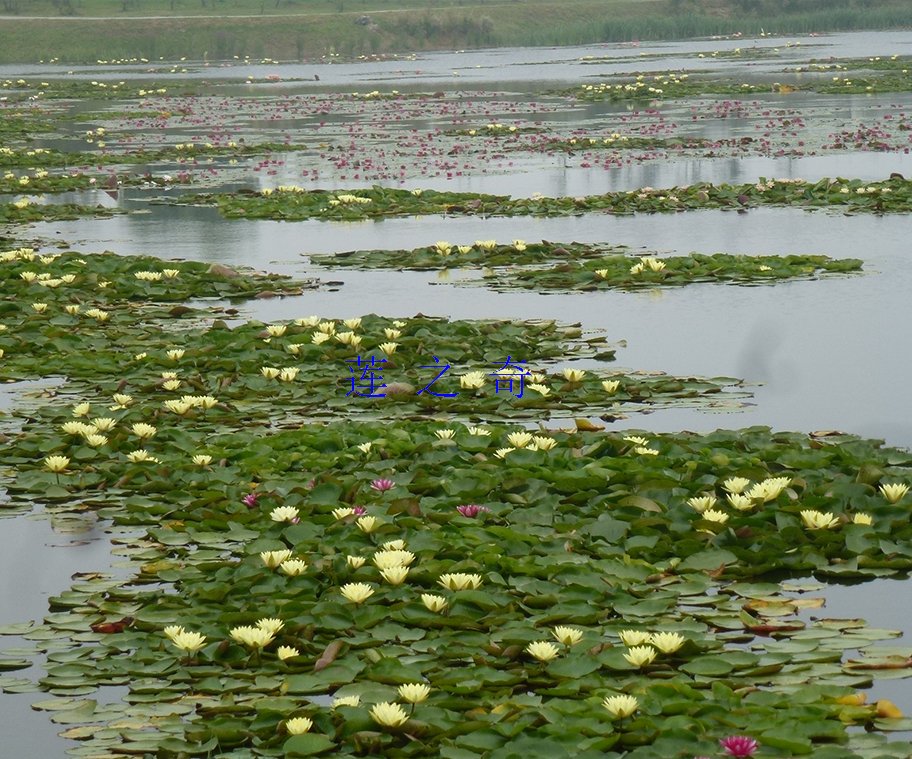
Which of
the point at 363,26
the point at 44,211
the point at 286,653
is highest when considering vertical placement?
the point at 363,26

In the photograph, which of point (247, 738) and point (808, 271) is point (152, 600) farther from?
point (808, 271)

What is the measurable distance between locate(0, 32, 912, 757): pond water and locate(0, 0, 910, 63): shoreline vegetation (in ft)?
202

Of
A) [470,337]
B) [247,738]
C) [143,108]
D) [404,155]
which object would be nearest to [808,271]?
[470,337]

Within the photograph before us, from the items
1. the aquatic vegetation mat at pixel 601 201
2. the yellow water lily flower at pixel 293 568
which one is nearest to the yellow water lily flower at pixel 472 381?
the yellow water lily flower at pixel 293 568

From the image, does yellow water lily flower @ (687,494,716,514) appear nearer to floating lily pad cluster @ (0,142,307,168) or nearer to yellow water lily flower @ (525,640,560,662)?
yellow water lily flower @ (525,640,560,662)

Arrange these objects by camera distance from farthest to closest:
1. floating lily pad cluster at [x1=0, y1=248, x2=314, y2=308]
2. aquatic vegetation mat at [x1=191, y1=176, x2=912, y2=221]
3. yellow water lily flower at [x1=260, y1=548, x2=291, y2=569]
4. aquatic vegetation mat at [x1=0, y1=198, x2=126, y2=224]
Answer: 1. aquatic vegetation mat at [x1=0, y1=198, x2=126, y2=224]
2. aquatic vegetation mat at [x1=191, y1=176, x2=912, y2=221]
3. floating lily pad cluster at [x1=0, y1=248, x2=314, y2=308]
4. yellow water lily flower at [x1=260, y1=548, x2=291, y2=569]

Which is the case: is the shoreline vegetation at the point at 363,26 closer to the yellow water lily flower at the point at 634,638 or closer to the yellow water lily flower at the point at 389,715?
the yellow water lily flower at the point at 634,638

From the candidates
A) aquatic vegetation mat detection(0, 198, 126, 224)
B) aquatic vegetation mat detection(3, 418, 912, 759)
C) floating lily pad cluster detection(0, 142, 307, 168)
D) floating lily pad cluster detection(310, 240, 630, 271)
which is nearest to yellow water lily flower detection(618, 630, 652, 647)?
aquatic vegetation mat detection(3, 418, 912, 759)

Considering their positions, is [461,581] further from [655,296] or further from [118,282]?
[118,282]

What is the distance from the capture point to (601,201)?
19797 mm

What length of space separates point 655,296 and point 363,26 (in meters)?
83.7

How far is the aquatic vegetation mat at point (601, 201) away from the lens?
18.9 meters

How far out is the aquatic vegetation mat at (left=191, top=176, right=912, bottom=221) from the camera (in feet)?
61.9

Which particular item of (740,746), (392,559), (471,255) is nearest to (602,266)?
(471,255)
